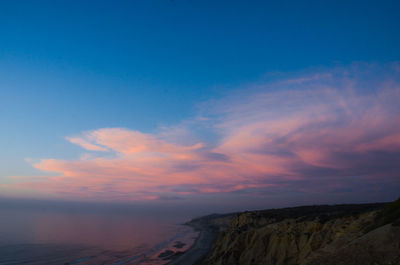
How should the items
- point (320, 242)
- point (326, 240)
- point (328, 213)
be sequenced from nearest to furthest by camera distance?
point (326, 240), point (320, 242), point (328, 213)

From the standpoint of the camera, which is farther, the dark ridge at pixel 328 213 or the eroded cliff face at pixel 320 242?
the dark ridge at pixel 328 213

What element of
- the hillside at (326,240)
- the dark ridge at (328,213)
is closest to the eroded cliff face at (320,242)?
the hillside at (326,240)

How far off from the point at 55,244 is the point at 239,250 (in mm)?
55617

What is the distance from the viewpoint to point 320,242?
17312 millimetres

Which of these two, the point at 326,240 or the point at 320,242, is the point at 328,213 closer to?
the point at 320,242

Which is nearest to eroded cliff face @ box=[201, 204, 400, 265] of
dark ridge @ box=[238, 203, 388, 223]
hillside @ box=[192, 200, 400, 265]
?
hillside @ box=[192, 200, 400, 265]

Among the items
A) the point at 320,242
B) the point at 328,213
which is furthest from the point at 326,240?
the point at 328,213

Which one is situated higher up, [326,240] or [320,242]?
[326,240]

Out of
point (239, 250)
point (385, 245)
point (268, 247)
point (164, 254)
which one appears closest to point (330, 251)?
point (385, 245)

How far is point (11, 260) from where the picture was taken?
1649 inches

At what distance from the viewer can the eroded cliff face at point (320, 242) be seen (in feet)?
29.7

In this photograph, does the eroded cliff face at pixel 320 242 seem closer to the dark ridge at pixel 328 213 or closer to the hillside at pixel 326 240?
the hillside at pixel 326 240

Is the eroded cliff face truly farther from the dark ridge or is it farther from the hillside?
the dark ridge

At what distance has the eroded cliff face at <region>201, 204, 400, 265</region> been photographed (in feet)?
29.7
